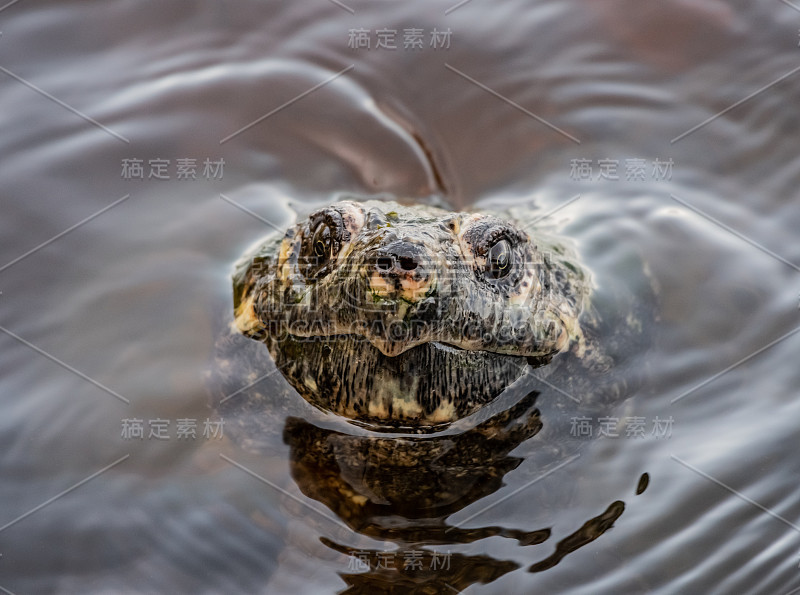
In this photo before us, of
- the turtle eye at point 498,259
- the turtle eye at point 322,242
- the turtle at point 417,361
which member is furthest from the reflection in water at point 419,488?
the turtle eye at point 322,242

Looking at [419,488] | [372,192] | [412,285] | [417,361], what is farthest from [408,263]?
[372,192]

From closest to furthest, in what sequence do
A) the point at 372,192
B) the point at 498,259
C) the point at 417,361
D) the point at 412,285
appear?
the point at 412,285
the point at 417,361
the point at 498,259
the point at 372,192

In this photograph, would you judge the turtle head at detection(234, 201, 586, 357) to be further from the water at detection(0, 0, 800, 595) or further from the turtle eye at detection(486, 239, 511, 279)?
the water at detection(0, 0, 800, 595)

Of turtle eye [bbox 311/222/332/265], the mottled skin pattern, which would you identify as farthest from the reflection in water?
turtle eye [bbox 311/222/332/265]

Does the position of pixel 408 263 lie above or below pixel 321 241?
above

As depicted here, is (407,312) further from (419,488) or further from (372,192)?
(372,192)

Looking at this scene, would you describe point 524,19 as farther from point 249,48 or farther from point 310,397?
point 310,397

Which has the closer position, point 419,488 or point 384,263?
point 384,263
